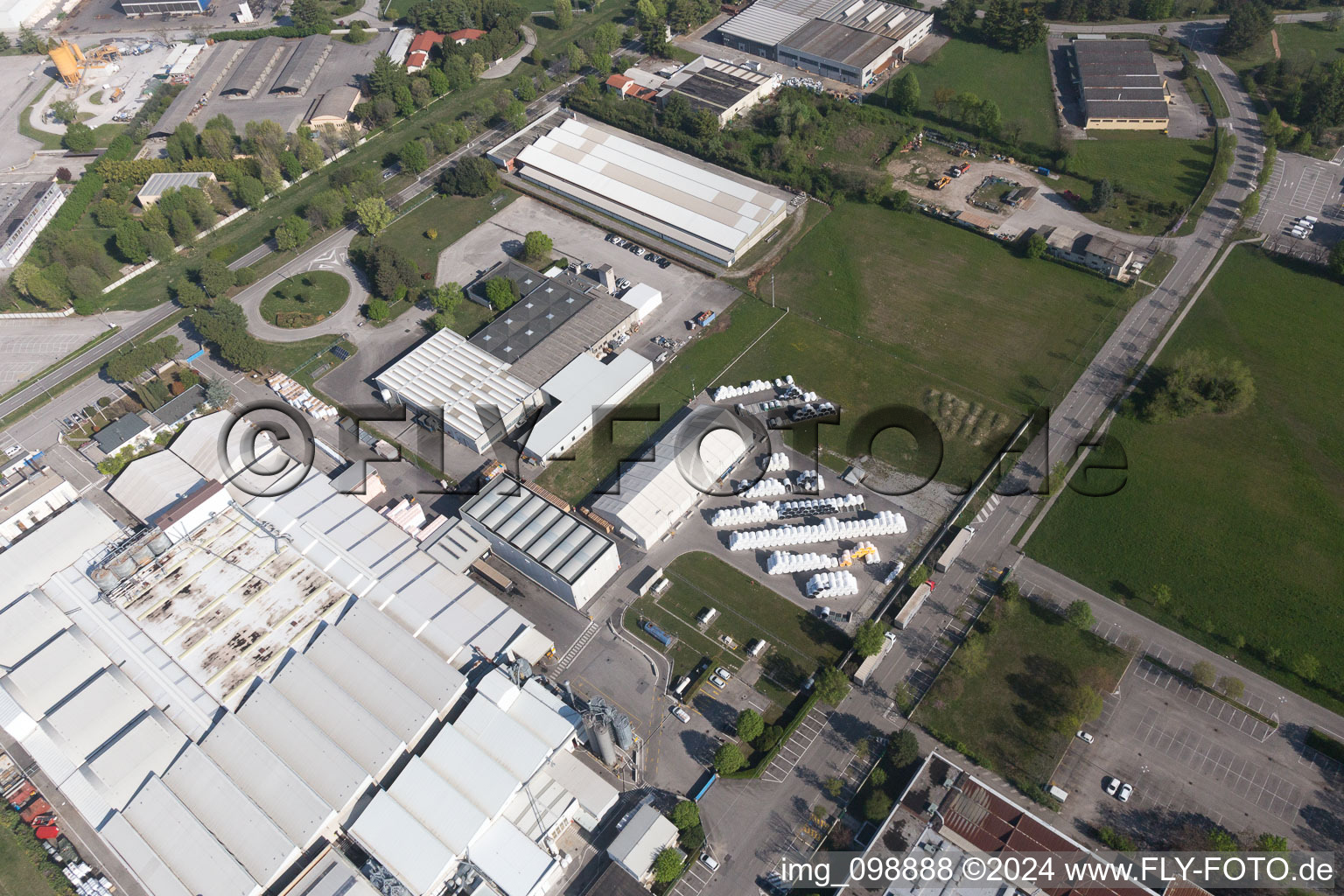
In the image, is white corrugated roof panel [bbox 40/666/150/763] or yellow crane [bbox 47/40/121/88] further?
yellow crane [bbox 47/40/121/88]

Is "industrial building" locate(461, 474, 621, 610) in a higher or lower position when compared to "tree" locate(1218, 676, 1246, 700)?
higher

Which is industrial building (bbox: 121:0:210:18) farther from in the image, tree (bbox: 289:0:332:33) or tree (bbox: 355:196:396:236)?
tree (bbox: 355:196:396:236)

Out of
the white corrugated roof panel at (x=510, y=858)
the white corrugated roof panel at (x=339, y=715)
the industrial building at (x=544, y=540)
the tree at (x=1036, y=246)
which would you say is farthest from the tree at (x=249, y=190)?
the tree at (x=1036, y=246)

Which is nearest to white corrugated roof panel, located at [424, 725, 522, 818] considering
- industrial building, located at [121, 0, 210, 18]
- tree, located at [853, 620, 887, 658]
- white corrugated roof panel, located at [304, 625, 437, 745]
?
white corrugated roof panel, located at [304, 625, 437, 745]

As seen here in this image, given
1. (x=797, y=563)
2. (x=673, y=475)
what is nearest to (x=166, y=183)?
(x=673, y=475)

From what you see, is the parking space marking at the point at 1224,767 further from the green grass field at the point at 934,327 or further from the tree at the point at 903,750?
the green grass field at the point at 934,327

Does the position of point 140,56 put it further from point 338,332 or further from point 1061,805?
point 1061,805
